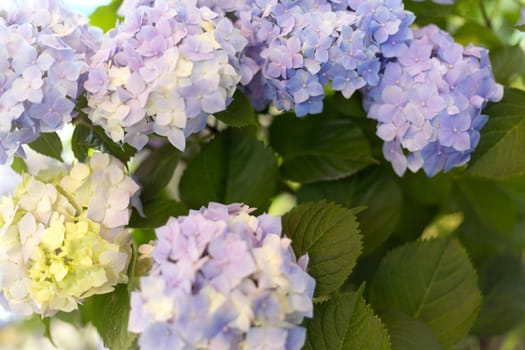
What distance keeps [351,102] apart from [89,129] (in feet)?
0.63

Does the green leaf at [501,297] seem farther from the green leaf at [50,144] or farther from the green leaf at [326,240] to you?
the green leaf at [50,144]

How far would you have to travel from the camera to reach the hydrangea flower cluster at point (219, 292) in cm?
35

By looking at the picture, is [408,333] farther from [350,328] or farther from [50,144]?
[50,144]

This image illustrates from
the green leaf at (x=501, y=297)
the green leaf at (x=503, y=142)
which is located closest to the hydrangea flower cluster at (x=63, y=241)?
the green leaf at (x=503, y=142)

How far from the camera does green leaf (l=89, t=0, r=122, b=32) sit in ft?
2.01

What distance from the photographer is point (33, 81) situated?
43cm

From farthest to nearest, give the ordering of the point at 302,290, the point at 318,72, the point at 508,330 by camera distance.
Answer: the point at 508,330
the point at 318,72
the point at 302,290

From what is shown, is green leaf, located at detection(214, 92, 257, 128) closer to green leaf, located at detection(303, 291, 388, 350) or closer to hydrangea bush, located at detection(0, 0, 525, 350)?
hydrangea bush, located at detection(0, 0, 525, 350)

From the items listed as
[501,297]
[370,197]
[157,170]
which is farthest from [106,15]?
[501,297]

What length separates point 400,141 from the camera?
1.60ft

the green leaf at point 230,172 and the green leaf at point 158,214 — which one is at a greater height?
the green leaf at point 158,214

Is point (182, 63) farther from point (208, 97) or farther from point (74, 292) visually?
point (74, 292)

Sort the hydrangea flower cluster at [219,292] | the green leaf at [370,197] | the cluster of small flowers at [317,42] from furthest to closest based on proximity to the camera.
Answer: the green leaf at [370,197], the cluster of small flowers at [317,42], the hydrangea flower cluster at [219,292]

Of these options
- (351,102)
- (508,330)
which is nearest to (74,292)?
(351,102)
